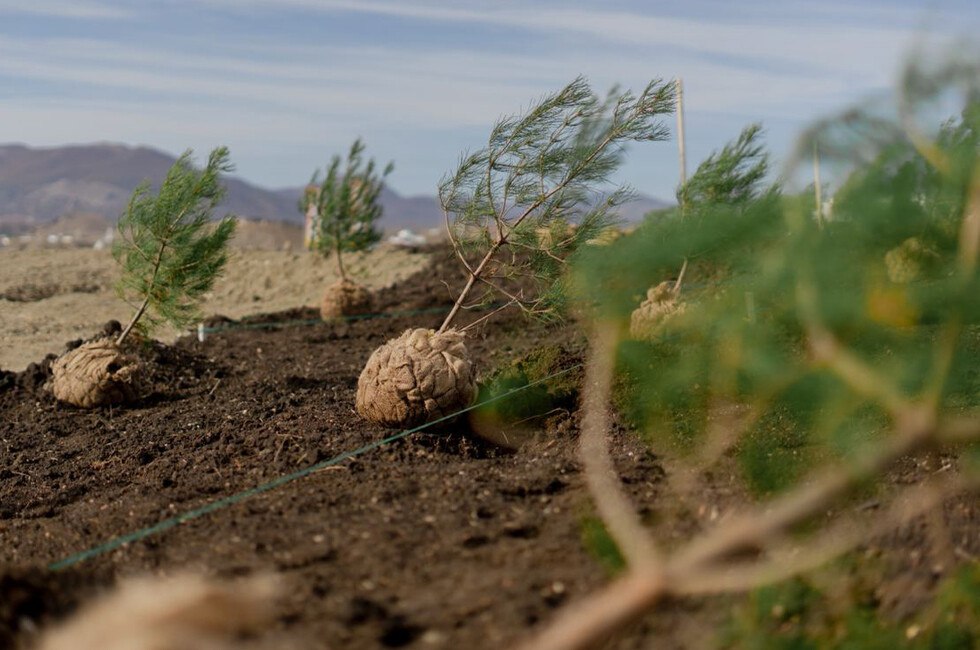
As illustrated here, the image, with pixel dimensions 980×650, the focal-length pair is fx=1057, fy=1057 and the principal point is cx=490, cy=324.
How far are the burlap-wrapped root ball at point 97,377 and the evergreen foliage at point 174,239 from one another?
22cm

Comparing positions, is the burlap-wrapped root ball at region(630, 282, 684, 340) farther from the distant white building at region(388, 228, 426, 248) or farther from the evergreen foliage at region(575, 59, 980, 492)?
the distant white building at region(388, 228, 426, 248)

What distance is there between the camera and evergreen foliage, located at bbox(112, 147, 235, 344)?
7.50 metres

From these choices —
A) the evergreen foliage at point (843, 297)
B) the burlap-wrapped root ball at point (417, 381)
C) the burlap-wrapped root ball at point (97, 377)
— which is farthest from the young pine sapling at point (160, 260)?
the evergreen foliage at point (843, 297)

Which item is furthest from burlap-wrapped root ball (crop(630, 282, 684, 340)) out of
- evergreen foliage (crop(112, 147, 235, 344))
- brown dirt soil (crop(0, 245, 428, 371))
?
brown dirt soil (crop(0, 245, 428, 371))

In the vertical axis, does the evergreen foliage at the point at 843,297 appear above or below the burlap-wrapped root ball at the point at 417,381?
above

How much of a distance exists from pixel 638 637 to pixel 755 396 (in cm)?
117

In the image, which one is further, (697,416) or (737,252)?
(697,416)

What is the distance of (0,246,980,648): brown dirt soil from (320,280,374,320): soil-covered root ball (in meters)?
3.46

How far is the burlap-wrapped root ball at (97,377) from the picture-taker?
743 centimetres

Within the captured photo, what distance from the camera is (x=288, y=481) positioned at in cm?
474

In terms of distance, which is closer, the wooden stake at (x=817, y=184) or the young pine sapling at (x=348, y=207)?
the wooden stake at (x=817, y=184)

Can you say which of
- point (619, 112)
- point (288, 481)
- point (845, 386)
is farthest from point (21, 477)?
point (845, 386)

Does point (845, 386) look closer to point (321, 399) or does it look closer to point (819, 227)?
point (819, 227)

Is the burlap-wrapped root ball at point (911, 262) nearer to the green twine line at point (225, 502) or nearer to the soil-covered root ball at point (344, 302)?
the green twine line at point (225, 502)
